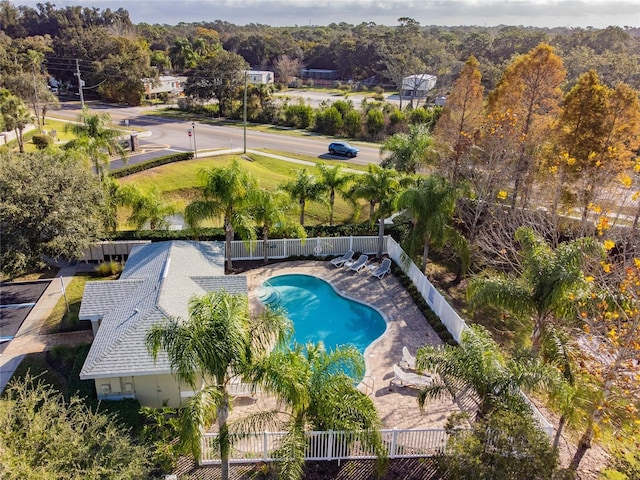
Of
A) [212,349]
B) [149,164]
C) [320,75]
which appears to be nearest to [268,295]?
[212,349]

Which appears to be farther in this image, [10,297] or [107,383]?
[10,297]

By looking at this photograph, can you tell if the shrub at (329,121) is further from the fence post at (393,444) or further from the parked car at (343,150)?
the fence post at (393,444)

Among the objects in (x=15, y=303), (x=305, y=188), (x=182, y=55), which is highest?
(x=182, y=55)

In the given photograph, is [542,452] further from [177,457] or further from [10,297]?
[10,297]

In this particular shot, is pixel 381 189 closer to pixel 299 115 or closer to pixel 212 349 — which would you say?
pixel 212 349

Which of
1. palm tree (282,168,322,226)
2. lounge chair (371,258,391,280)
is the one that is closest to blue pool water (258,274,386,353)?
lounge chair (371,258,391,280)

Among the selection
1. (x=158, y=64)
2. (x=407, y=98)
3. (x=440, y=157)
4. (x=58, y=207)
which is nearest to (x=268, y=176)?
(x=440, y=157)
